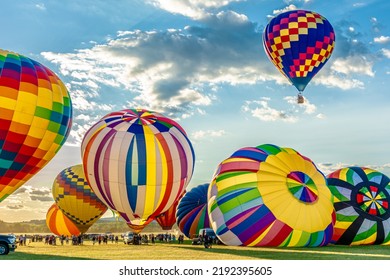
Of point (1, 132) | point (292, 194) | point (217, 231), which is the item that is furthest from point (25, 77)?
point (292, 194)

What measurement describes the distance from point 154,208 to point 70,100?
6.00 meters

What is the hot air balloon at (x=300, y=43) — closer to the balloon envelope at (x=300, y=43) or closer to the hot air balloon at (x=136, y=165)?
the balloon envelope at (x=300, y=43)

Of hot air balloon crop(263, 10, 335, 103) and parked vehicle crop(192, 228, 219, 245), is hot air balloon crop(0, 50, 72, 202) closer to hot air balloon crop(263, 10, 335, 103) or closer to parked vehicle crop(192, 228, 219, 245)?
parked vehicle crop(192, 228, 219, 245)

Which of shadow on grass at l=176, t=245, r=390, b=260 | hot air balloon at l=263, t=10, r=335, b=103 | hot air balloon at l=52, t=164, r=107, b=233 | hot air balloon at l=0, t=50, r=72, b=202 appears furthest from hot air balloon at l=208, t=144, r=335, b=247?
hot air balloon at l=52, t=164, r=107, b=233

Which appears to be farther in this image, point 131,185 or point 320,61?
point 320,61

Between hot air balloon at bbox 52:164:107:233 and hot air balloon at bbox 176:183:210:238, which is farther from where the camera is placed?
hot air balloon at bbox 52:164:107:233

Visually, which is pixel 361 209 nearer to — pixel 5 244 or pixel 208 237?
pixel 208 237

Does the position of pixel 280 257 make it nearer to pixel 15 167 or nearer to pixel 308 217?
pixel 308 217

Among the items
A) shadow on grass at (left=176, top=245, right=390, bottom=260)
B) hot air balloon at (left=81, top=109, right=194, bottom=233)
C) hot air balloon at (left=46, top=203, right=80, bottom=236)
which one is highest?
hot air balloon at (left=81, top=109, right=194, bottom=233)

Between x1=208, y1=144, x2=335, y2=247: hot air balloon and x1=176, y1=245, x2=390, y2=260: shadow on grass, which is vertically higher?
x1=208, y1=144, x2=335, y2=247: hot air balloon

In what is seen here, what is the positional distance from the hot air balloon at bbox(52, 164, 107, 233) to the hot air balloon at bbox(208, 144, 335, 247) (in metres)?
15.9

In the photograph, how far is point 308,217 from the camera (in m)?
17.8

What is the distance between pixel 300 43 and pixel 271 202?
12.1 metres

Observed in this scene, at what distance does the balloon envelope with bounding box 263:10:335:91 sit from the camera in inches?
1070
